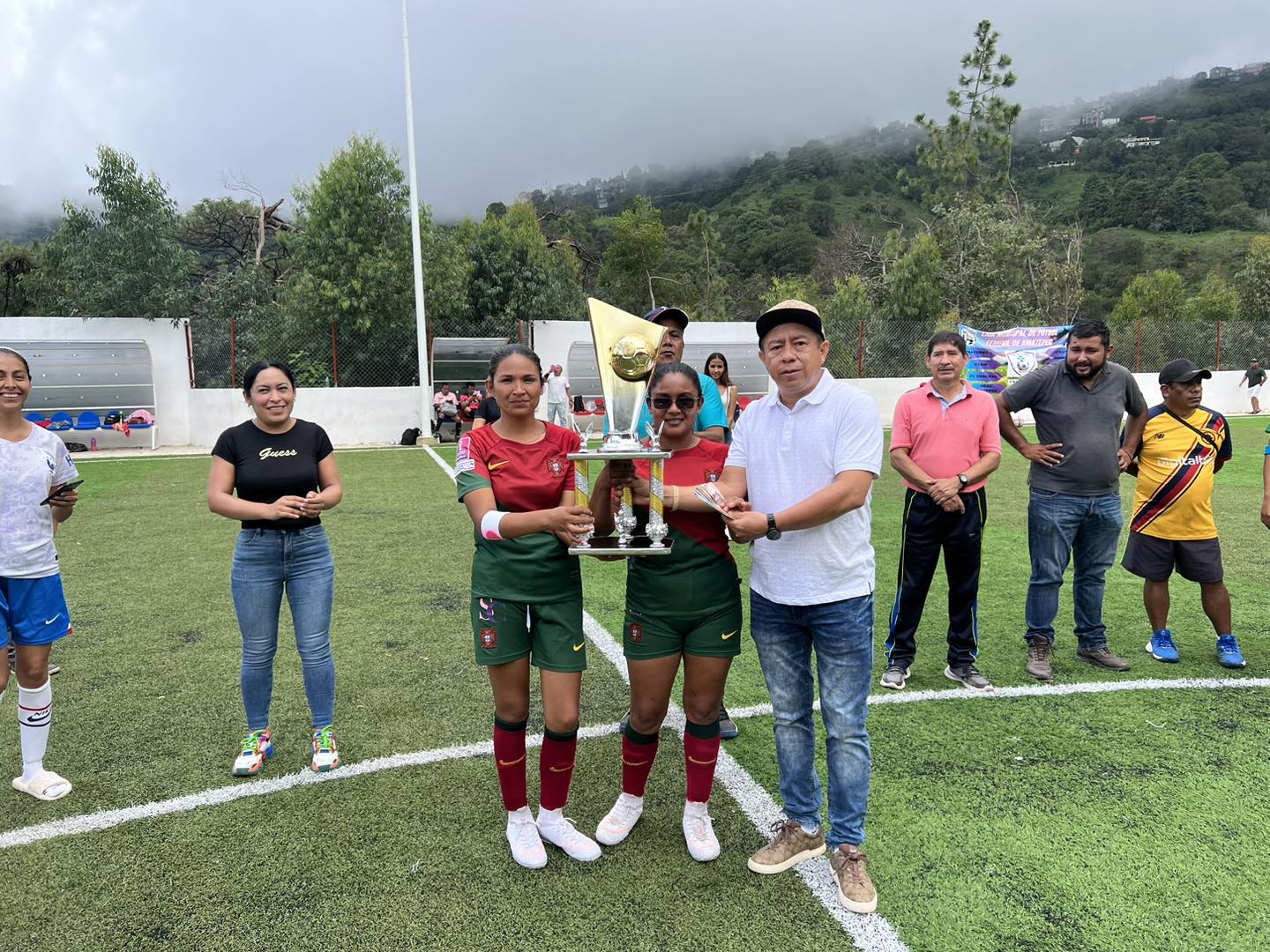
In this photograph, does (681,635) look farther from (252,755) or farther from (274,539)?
(252,755)

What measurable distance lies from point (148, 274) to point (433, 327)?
7180 millimetres

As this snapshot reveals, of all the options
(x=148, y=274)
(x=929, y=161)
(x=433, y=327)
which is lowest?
(x=433, y=327)

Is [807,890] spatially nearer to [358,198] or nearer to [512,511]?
[512,511]

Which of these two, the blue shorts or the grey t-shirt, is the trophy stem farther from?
the grey t-shirt

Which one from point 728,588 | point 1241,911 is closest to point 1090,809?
point 1241,911

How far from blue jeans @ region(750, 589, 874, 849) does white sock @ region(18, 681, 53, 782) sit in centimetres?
314

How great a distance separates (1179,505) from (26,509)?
615 centimetres

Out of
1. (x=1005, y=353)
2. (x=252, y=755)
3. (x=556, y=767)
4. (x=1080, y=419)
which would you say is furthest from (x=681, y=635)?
(x=1005, y=353)

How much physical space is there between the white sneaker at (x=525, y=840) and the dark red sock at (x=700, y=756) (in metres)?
Result: 0.60

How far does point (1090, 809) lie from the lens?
3.16 metres

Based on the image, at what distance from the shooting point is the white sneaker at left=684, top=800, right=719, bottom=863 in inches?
112

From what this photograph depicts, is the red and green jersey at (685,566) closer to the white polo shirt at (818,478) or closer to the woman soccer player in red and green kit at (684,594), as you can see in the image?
the woman soccer player in red and green kit at (684,594)

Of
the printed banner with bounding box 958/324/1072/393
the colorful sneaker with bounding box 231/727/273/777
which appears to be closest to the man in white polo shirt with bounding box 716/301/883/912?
the colorful sneaker with bounding box 231/727/273/777

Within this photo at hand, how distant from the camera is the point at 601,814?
3170mm
